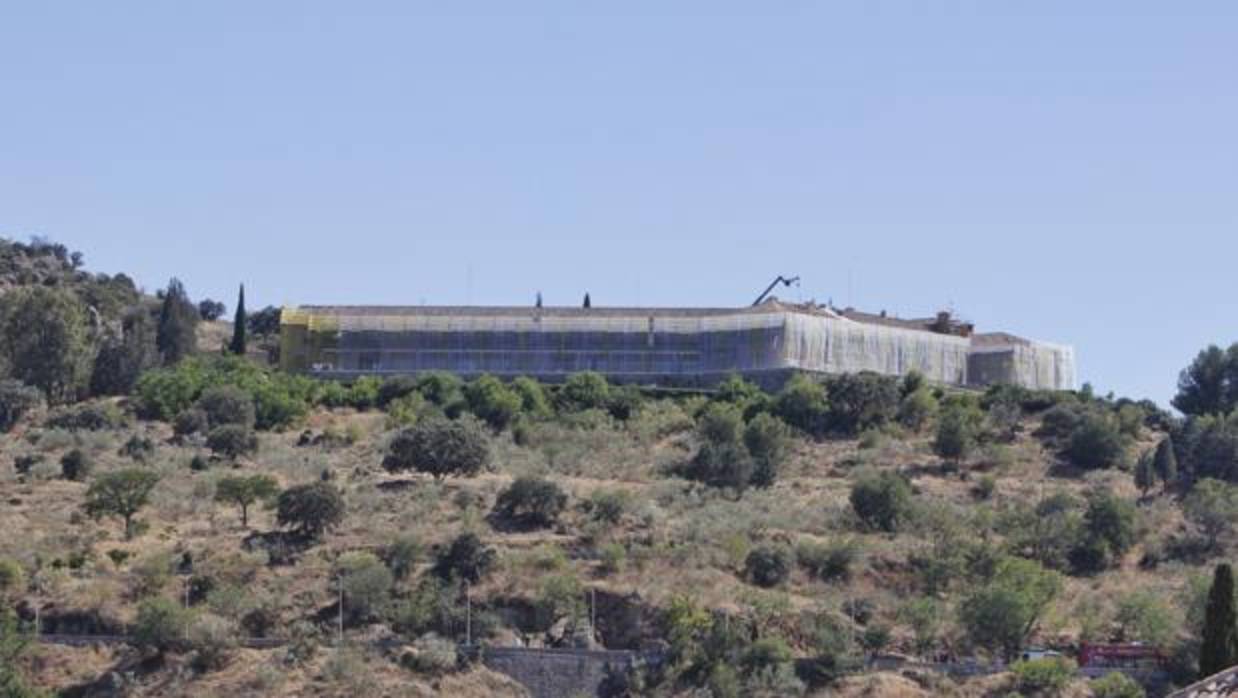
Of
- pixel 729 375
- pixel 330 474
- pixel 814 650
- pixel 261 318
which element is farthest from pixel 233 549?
pixel 261 318

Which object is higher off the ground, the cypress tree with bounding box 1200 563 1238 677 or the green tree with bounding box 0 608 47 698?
the cypress tree with bounding box 1200 563 1238 677

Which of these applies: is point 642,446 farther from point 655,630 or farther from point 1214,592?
point 1214,592

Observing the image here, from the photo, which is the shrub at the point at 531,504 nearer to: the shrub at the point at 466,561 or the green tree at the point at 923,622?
the shrub at the point at 466,561

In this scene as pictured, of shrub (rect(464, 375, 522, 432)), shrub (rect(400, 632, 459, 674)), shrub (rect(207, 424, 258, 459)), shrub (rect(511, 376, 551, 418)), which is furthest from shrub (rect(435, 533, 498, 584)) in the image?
shrub (rect(511, 376, 551, 418))

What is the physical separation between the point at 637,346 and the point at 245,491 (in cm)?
3244

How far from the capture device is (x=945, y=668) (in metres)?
75.4

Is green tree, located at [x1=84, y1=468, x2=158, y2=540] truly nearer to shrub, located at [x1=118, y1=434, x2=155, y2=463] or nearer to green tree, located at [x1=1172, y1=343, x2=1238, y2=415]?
shrub, located at [x1=118, y1=434, x2=155, y2=463]

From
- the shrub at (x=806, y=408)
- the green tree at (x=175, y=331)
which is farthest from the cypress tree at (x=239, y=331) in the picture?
the shrub at (x=806, y=408)

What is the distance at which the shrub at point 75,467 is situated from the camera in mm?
92812

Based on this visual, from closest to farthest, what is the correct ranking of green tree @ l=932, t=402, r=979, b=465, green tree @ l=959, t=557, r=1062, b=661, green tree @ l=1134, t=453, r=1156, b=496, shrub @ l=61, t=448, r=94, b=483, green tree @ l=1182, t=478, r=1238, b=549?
green tree @ l=959, t=557, r=1062, b=661 → green tree @ l=1182, t=478, r=1238, b=549 → shrub @ l=61, t=448, r=94, b=483 → green tree @ l=1134, t=453, r=1156, b=496 → green tree @ l=932, t=402, r=979, b=465

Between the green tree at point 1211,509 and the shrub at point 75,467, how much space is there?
3475 centimetres

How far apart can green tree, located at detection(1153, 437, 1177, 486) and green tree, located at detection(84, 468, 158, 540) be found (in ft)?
110

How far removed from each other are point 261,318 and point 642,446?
4120 cm

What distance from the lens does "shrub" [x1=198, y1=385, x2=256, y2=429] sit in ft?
339
